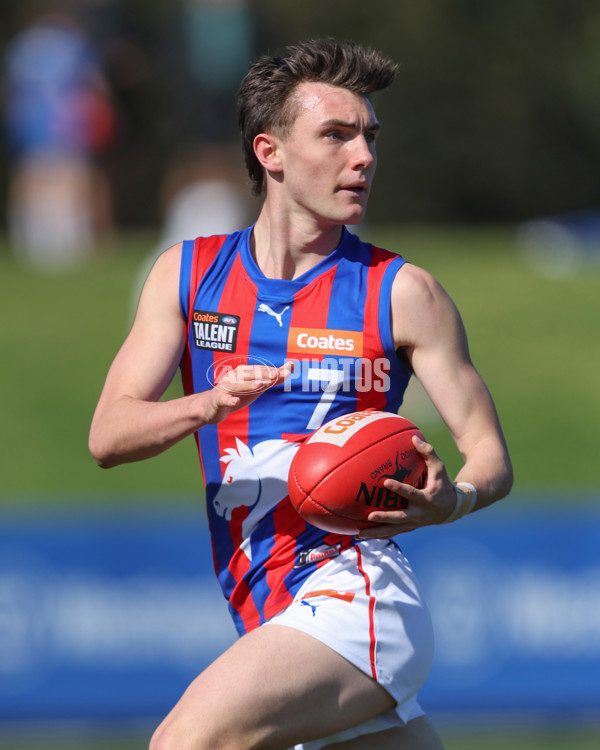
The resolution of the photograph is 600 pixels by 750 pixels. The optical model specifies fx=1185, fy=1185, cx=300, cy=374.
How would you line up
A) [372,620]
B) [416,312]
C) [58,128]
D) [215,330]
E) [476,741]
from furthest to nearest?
[58,128], [476,741], [215,330], [416,312], [372,620]

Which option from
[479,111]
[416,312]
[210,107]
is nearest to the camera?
[416,312]

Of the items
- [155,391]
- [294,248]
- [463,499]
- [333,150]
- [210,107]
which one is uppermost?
[210,107]

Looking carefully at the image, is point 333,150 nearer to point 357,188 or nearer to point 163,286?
point 357,188

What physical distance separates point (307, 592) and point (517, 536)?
12.5 feet

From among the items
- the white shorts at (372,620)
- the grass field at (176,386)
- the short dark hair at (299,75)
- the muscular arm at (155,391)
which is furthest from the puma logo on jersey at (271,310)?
the grass field at (176,386)

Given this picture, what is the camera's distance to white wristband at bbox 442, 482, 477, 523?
3.20 m

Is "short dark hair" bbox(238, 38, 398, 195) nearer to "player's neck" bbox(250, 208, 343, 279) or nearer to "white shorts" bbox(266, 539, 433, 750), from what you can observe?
"player's neck" bbox(250, 208, 343, 279)

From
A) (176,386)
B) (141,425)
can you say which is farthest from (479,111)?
(141,425)

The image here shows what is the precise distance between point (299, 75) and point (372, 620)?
1.60m

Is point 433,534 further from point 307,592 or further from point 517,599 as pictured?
point 307,592

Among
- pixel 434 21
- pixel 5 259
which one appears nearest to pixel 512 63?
pixel 434 21

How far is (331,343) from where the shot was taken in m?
3.44

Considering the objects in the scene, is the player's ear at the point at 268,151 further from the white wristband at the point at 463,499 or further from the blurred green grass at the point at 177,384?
the blurred green grass at the point at 177,384

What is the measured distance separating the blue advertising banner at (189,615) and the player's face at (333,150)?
12.2 feet
